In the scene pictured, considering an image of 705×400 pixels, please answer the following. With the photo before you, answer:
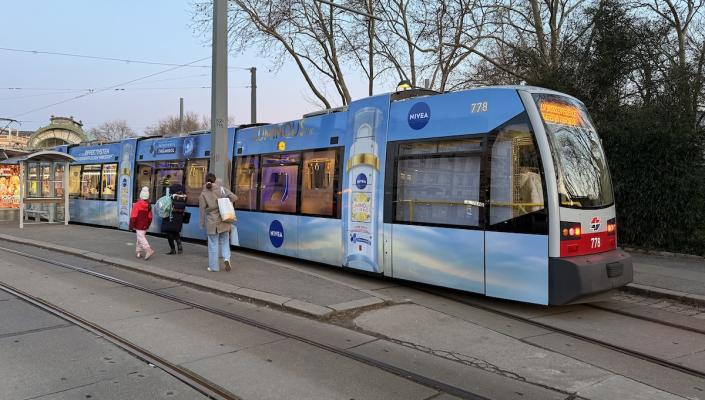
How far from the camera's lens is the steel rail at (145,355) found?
4148mm

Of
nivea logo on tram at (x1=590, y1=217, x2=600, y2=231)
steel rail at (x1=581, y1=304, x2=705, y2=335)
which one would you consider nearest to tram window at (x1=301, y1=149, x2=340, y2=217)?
nivea logo on tram at (x1=590, y1=217, x2=600, y2=231)

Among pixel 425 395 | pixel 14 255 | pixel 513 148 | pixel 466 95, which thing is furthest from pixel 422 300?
pixel 14 255

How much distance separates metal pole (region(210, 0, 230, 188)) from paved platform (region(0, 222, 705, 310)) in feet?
6.21

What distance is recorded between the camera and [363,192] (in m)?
8.66

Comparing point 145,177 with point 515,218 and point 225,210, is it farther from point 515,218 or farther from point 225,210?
point 515,218

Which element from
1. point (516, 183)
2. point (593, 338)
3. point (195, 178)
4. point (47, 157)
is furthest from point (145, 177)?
point (593, 338)

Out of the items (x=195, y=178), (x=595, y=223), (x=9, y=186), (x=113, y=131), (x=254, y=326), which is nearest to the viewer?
(x=254, y=326)

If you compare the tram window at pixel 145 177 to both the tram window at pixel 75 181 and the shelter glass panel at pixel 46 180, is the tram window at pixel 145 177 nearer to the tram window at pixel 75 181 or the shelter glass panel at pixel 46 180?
the tram window at pixel 75 181

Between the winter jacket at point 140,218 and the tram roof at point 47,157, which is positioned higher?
the tram roof at point 47,157

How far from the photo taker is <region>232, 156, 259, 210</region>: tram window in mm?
11422

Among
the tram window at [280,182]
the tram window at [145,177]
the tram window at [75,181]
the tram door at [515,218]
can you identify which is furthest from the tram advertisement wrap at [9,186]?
the tram door at [515,218]

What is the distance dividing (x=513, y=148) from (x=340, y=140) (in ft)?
11.3

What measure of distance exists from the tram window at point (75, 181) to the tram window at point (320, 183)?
12.6 metres

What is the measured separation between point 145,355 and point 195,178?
8.74 m
